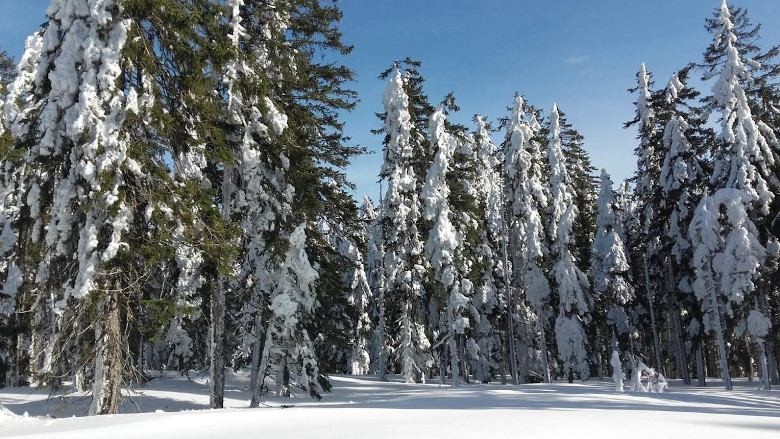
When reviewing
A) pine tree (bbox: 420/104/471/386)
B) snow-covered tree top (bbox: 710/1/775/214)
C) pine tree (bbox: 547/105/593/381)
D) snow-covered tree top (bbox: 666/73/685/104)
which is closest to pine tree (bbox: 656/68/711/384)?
snow-covered tree top (bbox: 666/73/685/104)

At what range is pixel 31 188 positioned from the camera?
11.3m

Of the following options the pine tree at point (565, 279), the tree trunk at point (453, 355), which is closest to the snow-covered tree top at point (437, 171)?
the tree trunk at point (453, 355)

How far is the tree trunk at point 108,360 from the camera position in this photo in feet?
34.5

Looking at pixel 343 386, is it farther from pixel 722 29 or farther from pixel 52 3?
pixel 722 29

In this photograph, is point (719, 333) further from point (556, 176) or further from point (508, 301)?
point (556, 176)

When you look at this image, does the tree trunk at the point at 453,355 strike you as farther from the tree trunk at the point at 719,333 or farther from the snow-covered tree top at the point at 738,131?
the snow-covered tree top at the point at 738,131

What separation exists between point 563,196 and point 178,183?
25147 mm

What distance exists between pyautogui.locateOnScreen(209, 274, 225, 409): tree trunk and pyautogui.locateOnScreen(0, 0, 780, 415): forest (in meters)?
0.06

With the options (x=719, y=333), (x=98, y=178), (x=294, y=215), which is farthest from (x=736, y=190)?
(x=98, y=178)

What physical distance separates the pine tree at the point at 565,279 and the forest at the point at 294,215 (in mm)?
131

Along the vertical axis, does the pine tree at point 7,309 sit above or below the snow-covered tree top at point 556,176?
below

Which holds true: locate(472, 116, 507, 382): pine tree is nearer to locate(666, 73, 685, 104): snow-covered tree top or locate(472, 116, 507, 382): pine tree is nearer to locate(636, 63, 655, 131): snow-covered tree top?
locate(636, 63, 655, 131): snow-covered tree top

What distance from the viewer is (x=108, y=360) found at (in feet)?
34.9

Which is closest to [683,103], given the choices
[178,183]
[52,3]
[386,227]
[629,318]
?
[629,318]
